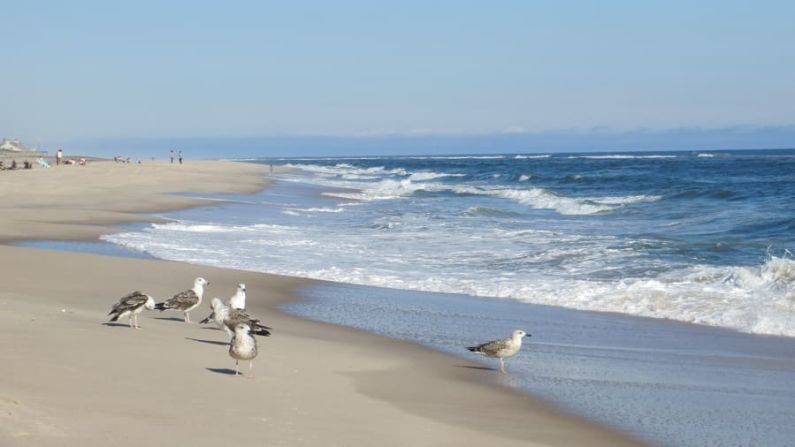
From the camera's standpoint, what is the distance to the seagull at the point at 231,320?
10062mm

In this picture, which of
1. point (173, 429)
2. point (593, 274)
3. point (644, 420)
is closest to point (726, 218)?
point (593, 274)

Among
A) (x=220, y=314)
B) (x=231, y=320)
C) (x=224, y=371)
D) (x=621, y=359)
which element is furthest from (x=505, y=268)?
(x=224, y=371)

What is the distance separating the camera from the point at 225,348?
1002 centimetres

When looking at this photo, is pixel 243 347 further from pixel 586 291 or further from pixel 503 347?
pixel 586 291

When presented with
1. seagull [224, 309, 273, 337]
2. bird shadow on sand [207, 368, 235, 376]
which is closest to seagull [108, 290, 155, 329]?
seagull [224, 309, 273, 337]

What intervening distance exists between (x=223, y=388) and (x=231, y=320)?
7.88 ft

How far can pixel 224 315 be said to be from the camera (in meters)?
10.6

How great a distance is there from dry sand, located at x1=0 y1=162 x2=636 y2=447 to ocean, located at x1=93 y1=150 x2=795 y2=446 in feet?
2.36

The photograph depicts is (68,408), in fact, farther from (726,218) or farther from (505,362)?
(726,218)

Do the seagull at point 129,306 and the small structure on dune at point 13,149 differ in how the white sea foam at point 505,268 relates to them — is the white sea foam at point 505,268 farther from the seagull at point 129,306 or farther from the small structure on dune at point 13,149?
the small structure on dune at point 13,149

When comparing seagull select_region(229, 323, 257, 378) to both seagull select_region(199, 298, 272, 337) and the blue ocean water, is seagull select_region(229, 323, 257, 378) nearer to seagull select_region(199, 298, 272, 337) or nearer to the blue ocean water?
seagull select_region(199, 298, 272, 337)

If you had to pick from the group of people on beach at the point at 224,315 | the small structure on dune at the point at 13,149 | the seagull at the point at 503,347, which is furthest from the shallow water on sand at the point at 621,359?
the small structure on dune at the point at 13,149

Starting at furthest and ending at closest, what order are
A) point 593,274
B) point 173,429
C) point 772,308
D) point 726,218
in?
point 726,218 < point 593,274 < point 772,308 < point 173,429

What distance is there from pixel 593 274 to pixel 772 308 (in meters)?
4.05
